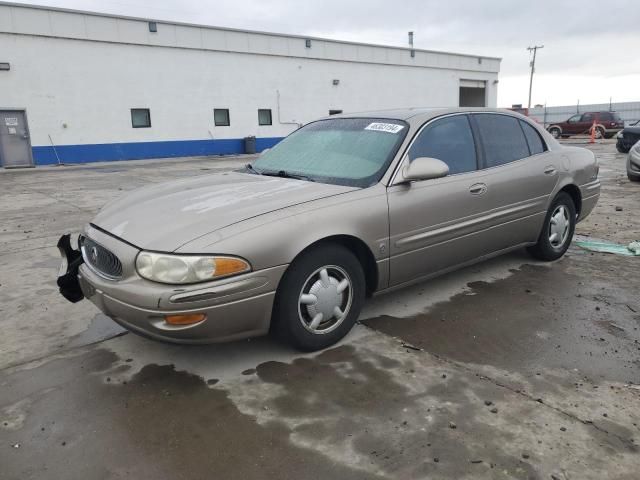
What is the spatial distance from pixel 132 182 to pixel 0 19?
10.1m

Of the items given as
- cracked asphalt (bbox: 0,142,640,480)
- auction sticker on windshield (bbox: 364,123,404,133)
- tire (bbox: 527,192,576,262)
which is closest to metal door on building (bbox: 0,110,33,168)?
cracked asphalt (bbox: 0,142,640,480)

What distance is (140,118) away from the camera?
21609 mm

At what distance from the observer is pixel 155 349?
3.39 metres

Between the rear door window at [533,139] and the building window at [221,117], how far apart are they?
67.6 ft

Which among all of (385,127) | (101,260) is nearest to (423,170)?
(385,127)

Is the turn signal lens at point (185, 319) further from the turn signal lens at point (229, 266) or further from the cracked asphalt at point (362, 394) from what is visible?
the cracked asphalt at point (362, 394)

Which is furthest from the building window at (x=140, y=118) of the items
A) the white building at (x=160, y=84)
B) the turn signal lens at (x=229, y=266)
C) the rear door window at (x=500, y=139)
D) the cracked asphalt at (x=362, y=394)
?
the turn signal lens at (x=229, y=266)

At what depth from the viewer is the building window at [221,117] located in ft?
78.0

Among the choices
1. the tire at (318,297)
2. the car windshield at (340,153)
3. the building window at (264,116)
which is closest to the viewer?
the tire at (318,297)

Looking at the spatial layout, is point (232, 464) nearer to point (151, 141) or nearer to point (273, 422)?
point (273, 422)

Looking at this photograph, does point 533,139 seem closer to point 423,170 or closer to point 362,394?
point 423,170

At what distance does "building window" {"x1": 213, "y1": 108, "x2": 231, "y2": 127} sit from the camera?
23.8 m

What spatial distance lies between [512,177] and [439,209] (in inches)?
40.5


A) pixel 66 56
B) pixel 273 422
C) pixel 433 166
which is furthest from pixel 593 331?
pixel 66 56
